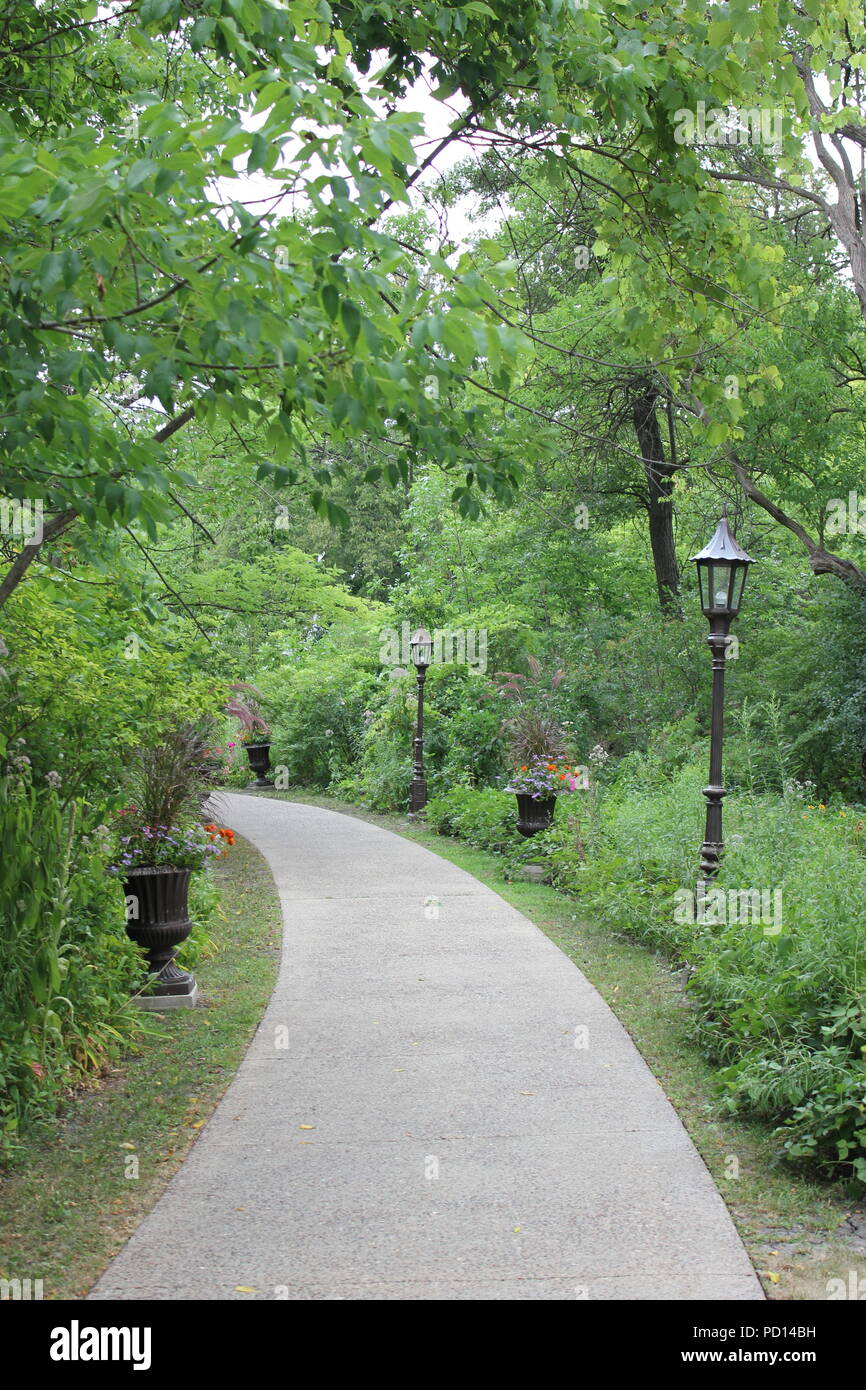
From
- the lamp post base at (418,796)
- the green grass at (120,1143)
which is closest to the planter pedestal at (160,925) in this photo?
the green grass at (120,1143)

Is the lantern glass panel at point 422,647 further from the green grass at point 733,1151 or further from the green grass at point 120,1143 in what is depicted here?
the green grass at point 120,1143

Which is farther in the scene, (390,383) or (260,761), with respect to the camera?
(260,761)

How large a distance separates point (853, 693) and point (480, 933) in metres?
5.90

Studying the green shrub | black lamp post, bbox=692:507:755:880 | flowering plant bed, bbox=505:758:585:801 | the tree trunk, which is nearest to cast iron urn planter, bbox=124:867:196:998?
Result: the green shrub

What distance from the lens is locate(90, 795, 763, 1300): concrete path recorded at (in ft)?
12.5

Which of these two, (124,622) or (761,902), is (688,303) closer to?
(761,902)

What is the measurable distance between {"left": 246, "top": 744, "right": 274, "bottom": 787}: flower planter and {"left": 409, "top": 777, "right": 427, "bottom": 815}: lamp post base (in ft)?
27.9

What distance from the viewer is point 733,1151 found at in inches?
195

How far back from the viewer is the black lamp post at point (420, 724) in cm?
1719

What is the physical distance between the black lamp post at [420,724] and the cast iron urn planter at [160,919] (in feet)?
33.4

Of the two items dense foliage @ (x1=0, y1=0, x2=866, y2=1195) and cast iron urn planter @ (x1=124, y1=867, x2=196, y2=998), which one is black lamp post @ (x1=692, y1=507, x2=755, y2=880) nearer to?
dense foliage @ (x1=0, y1=0, x2=866, y2=1195)

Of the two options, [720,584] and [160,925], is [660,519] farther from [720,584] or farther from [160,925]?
[160,925]

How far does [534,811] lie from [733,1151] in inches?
311

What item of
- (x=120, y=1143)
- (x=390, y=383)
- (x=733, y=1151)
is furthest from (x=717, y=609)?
(x=120, y=1143)
